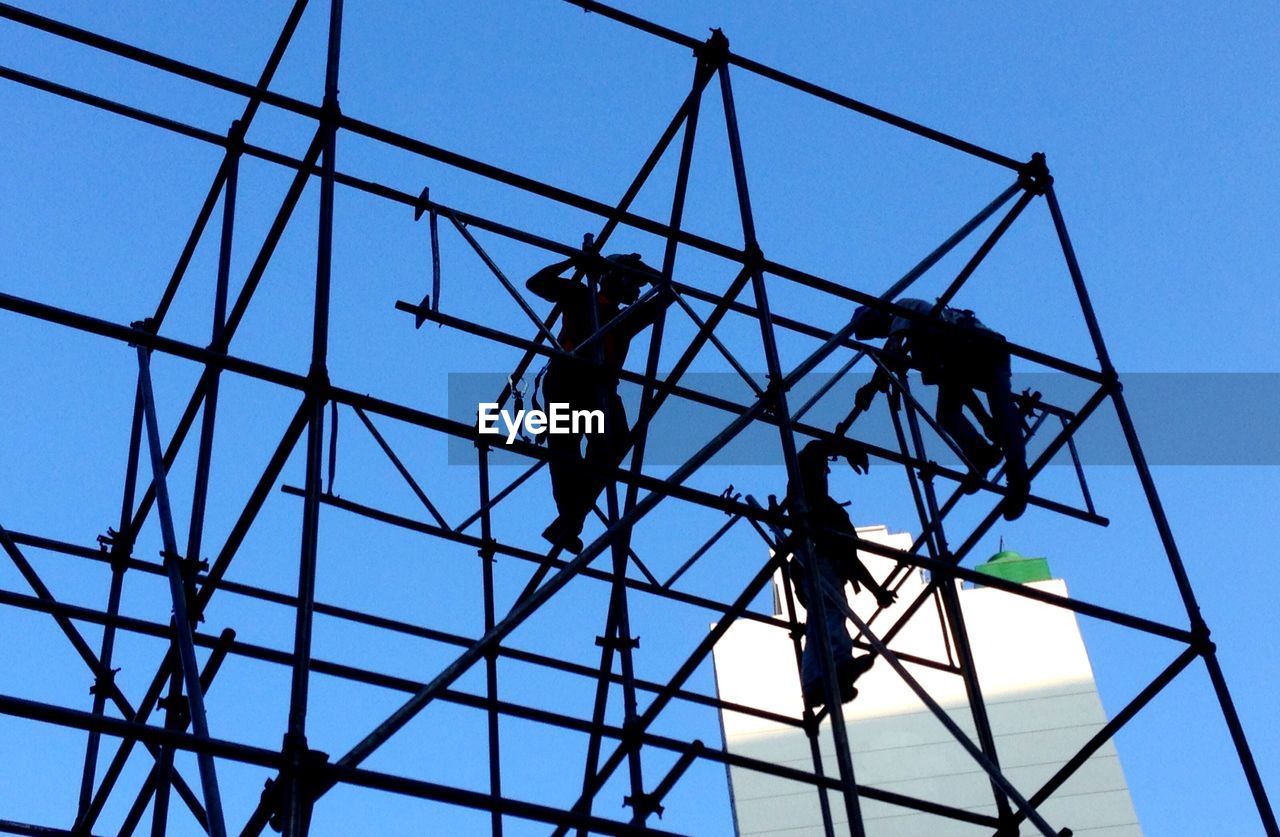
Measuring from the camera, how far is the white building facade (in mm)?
32062

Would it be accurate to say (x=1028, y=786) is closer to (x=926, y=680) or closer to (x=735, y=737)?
(x=926, y=680)

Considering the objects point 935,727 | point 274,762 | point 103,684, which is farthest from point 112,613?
point 935,727

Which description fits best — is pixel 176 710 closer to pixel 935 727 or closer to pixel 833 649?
pixel 833 649

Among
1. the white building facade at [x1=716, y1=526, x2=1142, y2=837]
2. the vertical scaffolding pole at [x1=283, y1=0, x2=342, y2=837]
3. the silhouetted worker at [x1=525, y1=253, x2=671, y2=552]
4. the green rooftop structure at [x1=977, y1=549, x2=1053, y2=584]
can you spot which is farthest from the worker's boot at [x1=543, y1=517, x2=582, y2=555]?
the green rooftop structure at [x1=977, y1=549, x2=1053, y2=584]

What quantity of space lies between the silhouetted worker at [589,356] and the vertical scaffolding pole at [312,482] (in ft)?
6.32

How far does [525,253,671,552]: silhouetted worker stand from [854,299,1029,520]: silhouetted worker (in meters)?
1.46

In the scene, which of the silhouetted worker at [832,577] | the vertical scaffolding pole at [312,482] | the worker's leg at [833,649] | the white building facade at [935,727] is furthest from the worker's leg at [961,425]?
the white building facade at [935,727]

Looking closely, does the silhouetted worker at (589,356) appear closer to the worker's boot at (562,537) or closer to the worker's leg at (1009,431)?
the worker's boot at (562,537)

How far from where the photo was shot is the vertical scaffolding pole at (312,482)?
594 centimetres

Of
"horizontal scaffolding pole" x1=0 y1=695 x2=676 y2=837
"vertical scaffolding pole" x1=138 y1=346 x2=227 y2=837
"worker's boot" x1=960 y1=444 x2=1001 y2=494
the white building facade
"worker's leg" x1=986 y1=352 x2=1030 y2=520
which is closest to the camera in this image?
"horizontal scaffolding pole" x1=0 y1=695 x2=676 y2=837

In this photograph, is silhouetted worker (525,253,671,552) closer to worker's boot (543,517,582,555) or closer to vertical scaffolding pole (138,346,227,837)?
worker's boot (543,517,582,555)

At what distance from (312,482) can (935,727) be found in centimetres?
2794

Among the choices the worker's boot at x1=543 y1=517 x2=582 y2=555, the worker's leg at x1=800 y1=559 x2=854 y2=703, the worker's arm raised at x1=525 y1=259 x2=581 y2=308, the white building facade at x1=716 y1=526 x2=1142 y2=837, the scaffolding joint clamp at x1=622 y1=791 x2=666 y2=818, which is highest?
the white building facade at x1=716 y1=526 x2=1142 y2=837

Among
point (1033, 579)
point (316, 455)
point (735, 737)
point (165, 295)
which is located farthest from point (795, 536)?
point (1033, 579)
